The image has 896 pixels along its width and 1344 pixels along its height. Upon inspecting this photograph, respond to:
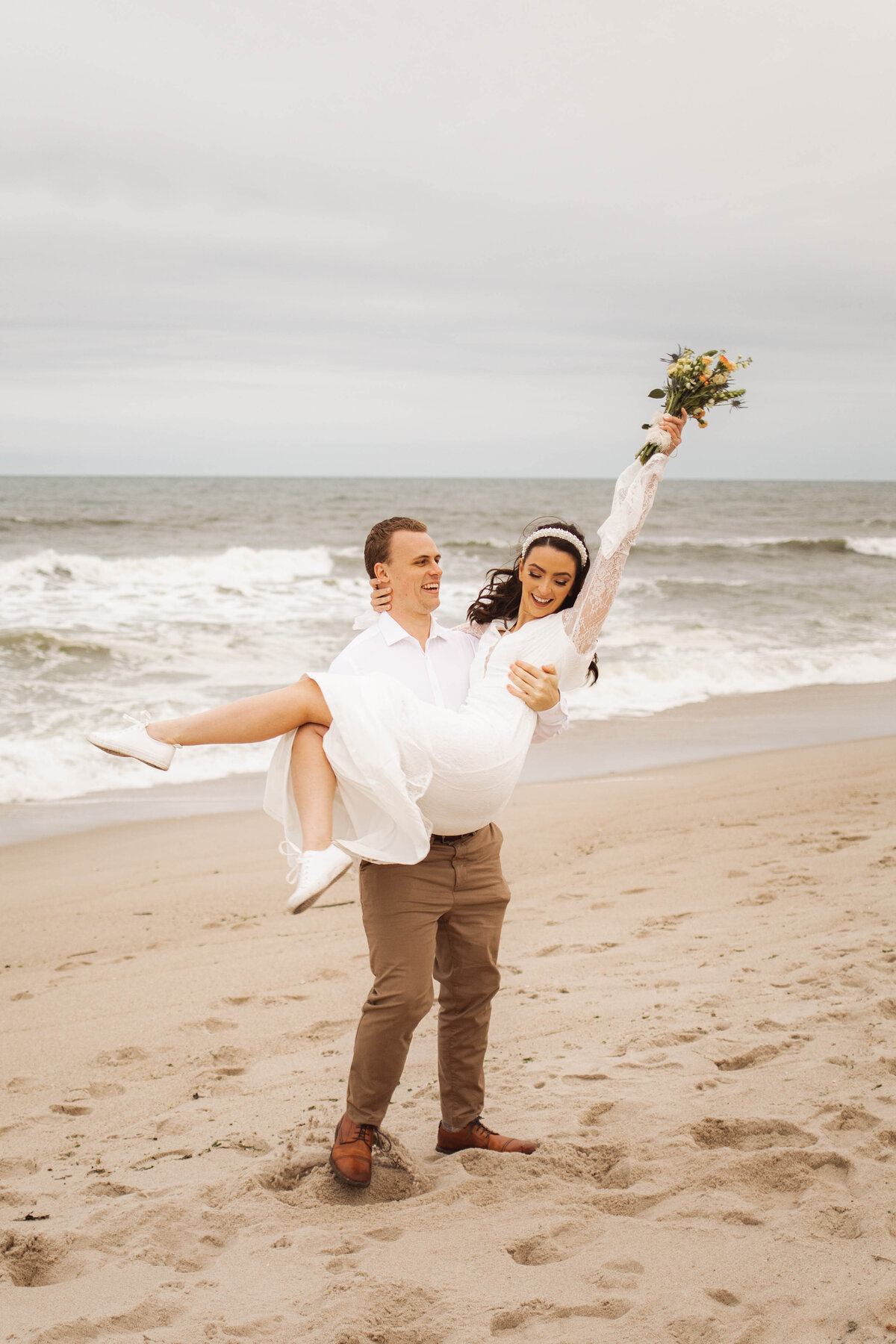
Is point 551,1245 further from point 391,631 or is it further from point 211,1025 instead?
point 211,1025

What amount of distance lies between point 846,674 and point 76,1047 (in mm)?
11348

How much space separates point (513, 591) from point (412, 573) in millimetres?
555

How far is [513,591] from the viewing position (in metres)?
3.69

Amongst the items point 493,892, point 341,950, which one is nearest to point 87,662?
point 341,950

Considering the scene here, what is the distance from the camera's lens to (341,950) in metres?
5.14

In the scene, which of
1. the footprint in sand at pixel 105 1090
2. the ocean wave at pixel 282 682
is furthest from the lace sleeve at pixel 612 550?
the ocean wave at pixel 282 682

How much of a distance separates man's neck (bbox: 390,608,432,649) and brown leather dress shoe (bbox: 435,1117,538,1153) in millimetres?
1561

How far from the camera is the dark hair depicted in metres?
3.49

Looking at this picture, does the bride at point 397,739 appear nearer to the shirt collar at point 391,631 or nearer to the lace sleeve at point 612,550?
the lace sleeve at point 612,550

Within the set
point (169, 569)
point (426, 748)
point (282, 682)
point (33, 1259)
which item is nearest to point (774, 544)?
point (169, 569)

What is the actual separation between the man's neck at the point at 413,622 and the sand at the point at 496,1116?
1648 mm

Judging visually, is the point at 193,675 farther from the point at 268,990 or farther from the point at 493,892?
the point at 493,892

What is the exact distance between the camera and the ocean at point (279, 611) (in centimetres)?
1059

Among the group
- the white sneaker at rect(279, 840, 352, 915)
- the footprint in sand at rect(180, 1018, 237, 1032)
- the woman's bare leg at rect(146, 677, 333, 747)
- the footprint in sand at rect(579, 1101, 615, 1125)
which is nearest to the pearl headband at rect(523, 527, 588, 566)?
the woman's bare leg at rect(146, 677, 333, 747)
